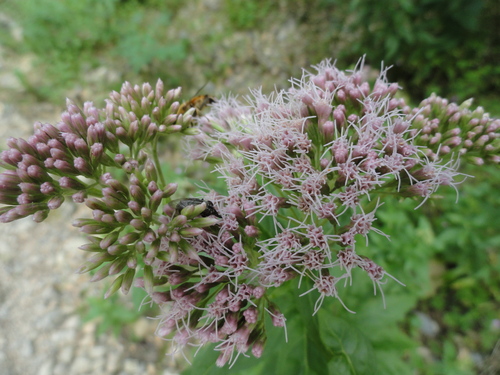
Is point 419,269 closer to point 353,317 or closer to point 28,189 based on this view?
point 353,317

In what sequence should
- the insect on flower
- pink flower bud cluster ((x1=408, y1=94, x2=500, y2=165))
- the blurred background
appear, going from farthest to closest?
the blurred background → the insect on flower → pink flower bud cluster ((x1=408, y1=94, x2=500, y2=165))

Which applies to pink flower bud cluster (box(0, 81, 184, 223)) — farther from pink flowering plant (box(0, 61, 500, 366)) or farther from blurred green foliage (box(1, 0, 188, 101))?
blurred green foliage (box(1, 0, 188, 101))

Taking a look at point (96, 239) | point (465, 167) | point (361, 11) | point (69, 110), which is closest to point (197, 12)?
point (361, 11)

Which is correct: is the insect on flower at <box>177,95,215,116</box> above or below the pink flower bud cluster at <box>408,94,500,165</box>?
above

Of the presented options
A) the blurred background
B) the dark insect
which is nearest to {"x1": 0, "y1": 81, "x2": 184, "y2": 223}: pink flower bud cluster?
the dark insect

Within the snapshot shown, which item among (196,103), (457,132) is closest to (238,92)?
(196,103)

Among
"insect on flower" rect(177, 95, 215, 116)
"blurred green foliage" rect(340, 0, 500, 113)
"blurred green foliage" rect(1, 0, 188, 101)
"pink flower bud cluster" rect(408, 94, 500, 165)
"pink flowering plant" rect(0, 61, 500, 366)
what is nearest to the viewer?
"pink flowering plant" rect(0, 61, 500, 366)

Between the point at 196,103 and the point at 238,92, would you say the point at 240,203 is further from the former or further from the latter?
the point at 238,92

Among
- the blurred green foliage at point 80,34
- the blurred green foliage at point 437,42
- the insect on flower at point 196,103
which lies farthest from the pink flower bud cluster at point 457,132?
the blurred green foliage at point 80,34
